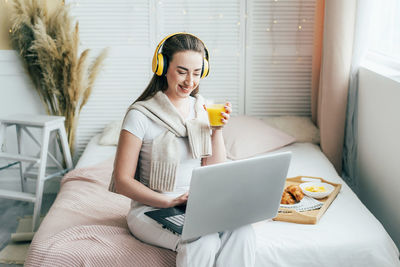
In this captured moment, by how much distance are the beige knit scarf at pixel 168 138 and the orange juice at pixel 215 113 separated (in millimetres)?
100

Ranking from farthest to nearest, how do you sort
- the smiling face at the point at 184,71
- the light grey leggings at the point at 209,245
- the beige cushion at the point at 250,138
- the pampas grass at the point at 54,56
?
the pampas grass at the point at 54,56 → the beige cushion at the point at 250,138 → the smiling face at the point at 184,71 → the light grey leggings at the point at 209,245

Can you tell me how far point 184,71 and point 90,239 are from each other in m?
0.71

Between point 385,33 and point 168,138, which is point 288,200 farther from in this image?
point 385,33

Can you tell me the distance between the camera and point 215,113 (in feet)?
5.73

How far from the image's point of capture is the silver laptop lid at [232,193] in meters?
1.42

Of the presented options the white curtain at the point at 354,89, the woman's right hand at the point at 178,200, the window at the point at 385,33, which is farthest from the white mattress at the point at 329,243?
the window at the point at 385,33

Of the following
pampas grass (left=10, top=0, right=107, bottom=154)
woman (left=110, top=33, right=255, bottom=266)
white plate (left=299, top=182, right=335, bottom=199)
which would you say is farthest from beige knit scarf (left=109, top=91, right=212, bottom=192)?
pampas grass (left=10, top=0, right=107, bottom=154)

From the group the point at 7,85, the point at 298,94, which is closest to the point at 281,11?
the point at 298,94

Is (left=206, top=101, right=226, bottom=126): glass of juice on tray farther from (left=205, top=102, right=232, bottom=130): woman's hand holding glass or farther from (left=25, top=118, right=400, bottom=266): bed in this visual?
(left=25, top=118, right=400, bottom=266): bed

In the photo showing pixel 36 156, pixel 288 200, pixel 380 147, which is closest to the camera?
pixel 288 200

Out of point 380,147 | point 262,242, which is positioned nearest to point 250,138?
point 380,147

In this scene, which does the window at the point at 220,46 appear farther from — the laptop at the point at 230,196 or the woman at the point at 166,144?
the laptop at the point at 230,196

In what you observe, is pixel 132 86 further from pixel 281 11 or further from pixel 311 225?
pixel 311 225

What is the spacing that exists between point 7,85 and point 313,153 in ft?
6.86
